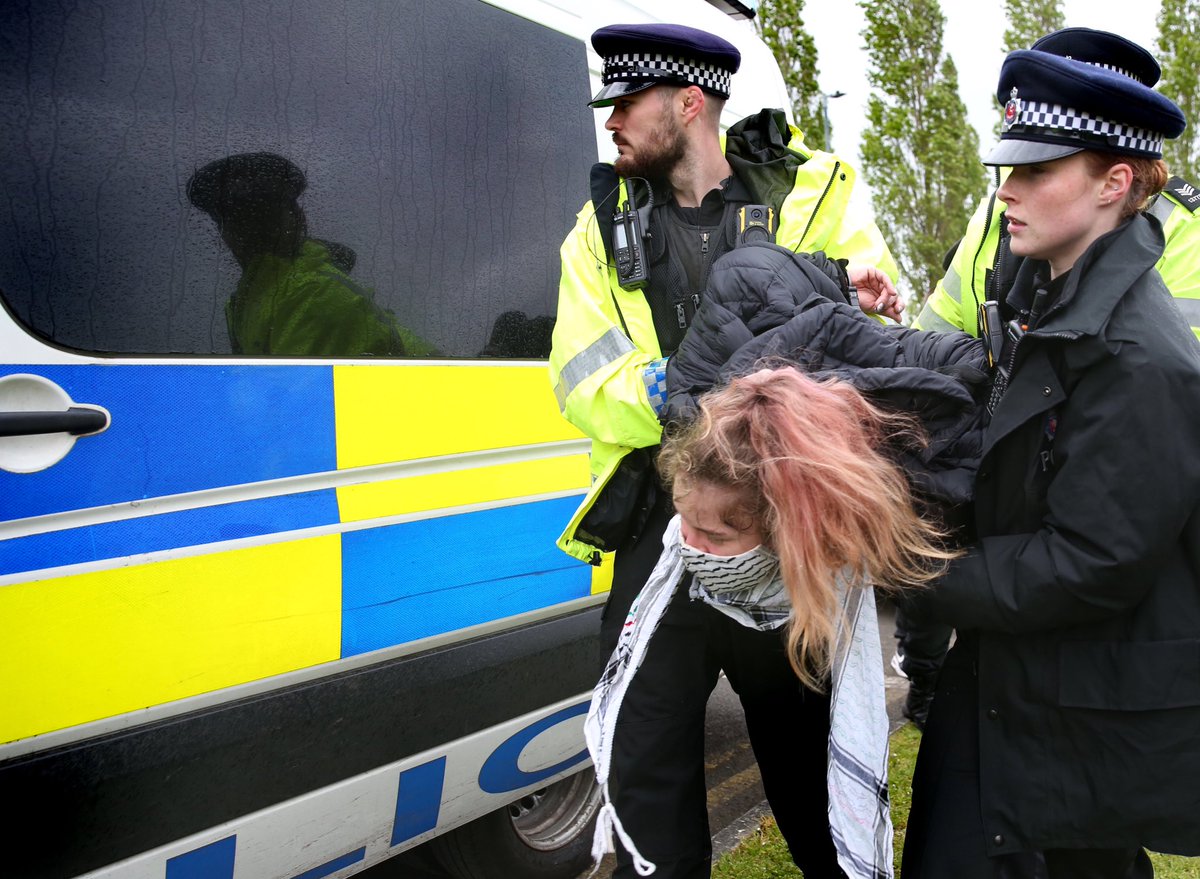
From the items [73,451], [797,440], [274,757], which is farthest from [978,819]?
[73,451]

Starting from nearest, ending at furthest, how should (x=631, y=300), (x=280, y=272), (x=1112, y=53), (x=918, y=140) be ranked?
(x=1112, y=53)
(x=280, y=272)
(x=631, y=300)
(x=918, y=140)

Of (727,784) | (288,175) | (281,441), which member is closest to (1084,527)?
(281,441)

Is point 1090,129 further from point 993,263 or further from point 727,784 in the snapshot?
point 727,784

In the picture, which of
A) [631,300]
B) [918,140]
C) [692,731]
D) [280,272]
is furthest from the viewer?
[918,140]

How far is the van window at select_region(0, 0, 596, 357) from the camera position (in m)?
1.56

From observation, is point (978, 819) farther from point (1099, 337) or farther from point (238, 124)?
point (238, 124)

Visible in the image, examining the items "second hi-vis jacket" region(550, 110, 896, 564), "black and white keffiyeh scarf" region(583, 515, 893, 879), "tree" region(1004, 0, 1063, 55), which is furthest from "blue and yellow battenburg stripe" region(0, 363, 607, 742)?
"tree" region(1004, 0, 1063, 55)

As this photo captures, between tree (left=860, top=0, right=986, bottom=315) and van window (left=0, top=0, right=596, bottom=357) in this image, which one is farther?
tree (left=860, top=0, right=986, bottom=315)

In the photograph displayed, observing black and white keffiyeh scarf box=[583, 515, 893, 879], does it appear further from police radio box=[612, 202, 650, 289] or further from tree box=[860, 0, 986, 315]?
tree box=[860, 0, 986, 315]

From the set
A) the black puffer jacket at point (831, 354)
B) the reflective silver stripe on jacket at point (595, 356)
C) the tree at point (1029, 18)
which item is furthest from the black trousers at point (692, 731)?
the tree at point (1029, 18)

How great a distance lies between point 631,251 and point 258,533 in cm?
91

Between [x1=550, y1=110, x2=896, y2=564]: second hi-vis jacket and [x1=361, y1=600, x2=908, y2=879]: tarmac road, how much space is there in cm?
91

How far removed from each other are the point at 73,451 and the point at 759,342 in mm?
1080

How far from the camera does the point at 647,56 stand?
210 centimetres
